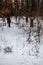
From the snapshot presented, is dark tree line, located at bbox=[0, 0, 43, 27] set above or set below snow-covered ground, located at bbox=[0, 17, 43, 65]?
above

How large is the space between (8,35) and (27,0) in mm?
656

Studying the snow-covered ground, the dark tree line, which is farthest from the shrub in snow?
the dark tree line

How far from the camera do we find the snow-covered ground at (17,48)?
3.71 meters

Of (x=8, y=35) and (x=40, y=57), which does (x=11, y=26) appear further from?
(x=40, y=57)

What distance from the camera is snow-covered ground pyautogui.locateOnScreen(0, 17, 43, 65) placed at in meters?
3.71

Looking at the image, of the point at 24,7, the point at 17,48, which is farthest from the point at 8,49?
the point at 24,7

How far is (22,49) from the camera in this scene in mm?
3777

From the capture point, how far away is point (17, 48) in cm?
379

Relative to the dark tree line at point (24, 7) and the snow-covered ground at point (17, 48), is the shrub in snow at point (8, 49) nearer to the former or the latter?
the snow-covered ground at point (17, 48)

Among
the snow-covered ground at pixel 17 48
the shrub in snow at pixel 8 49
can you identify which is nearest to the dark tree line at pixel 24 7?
the snow-covered ground at pixel 17 48

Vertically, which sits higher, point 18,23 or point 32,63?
point 18,23

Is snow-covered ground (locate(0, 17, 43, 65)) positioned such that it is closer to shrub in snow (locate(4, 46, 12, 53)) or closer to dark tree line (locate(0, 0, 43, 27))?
shrub in snow (locate(4, 46, 12, 53))

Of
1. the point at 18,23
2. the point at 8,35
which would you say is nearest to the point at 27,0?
the point at 18,23

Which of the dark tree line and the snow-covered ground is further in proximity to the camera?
the dark tree line
